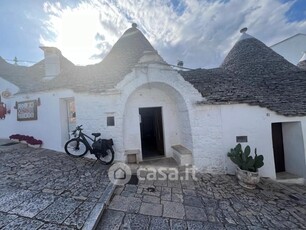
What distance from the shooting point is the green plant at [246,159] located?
18.0ft

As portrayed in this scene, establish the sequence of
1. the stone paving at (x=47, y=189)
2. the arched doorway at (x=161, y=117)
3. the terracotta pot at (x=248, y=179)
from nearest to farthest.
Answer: the stone paving at (x=47, y=189)
the terracotta pot at (x=248, y=179)
the arched doorway at (x=161, y=117)

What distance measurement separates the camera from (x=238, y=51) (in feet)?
35.4

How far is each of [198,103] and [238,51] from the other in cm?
726

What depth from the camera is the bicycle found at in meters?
5.90

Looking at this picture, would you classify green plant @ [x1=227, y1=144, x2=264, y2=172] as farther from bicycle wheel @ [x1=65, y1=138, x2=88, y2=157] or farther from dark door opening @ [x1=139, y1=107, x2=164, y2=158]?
bicycle wheel @ [x1=65, y1=138, x2=88, y2=157]

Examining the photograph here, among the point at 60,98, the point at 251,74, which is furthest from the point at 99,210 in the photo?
the point at 251,74

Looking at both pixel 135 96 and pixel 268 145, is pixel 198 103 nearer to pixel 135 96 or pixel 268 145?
pixel 135 96

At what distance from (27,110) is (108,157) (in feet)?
17.9

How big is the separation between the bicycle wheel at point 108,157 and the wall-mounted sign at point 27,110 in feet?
14.6

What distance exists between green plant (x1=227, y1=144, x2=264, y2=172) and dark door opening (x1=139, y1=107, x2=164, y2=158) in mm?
3375

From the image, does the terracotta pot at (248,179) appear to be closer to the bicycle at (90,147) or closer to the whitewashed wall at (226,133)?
the whitewashed wall at (226,133)

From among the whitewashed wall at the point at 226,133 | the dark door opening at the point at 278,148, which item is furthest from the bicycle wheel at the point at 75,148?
the dark door opening at the point at 278,148

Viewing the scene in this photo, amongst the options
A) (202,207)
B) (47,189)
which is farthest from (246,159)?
(47,189)

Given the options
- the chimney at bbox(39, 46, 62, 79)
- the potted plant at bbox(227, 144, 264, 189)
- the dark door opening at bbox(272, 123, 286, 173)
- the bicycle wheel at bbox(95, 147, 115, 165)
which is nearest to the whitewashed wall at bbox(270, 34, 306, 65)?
the dark door opening at bbox(272, 123, 286, 173)
